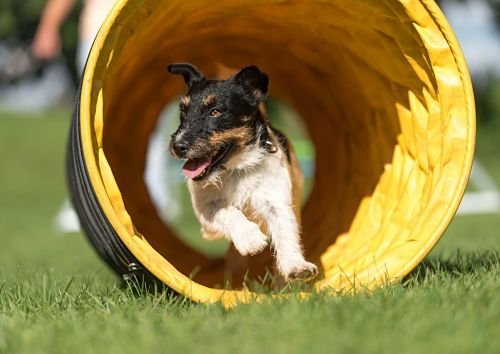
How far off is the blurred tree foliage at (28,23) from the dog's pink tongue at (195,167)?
37.8 m

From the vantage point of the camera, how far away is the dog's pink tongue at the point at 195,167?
14.9 feet

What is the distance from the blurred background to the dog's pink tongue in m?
1.41

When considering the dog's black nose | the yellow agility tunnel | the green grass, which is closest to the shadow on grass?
the green grass

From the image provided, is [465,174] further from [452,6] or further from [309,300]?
[452,6]

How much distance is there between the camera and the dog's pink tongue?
4.55 m

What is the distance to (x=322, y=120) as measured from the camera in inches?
Answer: 294

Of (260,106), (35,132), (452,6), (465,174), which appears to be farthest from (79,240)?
(452,6)

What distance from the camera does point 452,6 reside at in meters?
30.5

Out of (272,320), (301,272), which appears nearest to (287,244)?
(301,272)

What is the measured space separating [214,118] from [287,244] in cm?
92

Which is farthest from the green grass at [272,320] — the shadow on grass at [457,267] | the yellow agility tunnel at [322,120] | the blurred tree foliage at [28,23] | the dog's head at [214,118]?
the blurred tree foliage at [28,23]

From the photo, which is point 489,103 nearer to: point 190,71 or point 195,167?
point 190,71

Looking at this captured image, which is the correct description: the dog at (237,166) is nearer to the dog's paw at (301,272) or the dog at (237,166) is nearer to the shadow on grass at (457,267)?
the dog's paw at (301,272)

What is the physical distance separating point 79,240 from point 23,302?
6.97 meters
